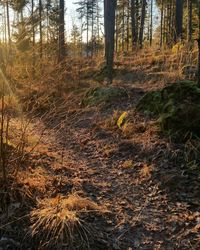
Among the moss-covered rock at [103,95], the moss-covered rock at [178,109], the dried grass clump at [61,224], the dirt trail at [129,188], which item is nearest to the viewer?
the dried grass clump at [61,224]

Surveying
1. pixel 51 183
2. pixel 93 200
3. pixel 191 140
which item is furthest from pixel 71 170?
pixel 191 140

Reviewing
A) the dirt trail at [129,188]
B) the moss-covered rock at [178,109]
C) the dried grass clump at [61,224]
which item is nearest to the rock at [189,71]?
the moss-covered rock at [178,109]

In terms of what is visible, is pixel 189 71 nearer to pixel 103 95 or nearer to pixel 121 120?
pixel 121 120

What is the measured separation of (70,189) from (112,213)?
606mm

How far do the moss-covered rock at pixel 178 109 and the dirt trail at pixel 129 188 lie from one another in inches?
10.1

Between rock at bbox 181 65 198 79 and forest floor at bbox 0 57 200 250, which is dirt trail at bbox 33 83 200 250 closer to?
forest floor at bbox 0 57 200 250

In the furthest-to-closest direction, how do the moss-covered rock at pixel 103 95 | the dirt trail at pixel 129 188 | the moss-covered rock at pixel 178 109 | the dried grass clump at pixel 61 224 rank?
the moss-covered rock at pixel 103 95, the moss-covered rock at pixel 178 109, the dirt trail at pixel 129 188, the dried grass clump at pixel 61 224

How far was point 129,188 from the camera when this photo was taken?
3293 millimetres

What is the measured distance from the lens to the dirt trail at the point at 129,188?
8.02 feet

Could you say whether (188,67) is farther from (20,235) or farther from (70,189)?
(20,235)

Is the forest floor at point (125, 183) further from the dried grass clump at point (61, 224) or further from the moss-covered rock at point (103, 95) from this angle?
the moss-covered rock at point (103, 95)

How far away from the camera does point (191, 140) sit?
147 inches

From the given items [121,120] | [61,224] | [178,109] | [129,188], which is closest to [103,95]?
[121,120]

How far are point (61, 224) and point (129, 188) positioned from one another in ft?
3.67
